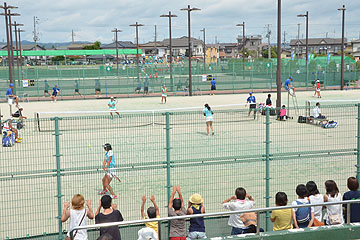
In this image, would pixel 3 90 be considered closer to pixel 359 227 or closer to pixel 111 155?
pixel 111 155

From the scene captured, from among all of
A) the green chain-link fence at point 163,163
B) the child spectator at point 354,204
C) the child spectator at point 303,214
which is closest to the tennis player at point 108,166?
the green chain-link fence at point 163,163

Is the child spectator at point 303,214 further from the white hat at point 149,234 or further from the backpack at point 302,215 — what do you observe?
the white hat at point 149,234

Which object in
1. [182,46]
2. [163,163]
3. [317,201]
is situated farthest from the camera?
[182,46]

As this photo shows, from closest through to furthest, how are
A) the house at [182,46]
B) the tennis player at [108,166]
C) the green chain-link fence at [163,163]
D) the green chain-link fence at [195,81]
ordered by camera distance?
the green chain-link fence at [163,163], the tennis player at [108,166], the green chain-link fence at [195,81], the house at [182,46]

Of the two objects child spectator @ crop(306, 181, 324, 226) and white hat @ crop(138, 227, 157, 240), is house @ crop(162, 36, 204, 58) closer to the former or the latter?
child spectator @ crop(306, 181, 324, 226)

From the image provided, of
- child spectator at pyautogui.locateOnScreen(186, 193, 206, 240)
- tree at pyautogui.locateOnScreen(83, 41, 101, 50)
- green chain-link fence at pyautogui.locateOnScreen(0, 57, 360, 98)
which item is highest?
tree at pyautogui.locateOnScreen(83, 41, 101, 50)

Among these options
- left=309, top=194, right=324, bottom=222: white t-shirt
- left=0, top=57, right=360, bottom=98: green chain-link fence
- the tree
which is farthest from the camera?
the tree

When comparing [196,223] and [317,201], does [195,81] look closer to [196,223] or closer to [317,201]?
[317,201]

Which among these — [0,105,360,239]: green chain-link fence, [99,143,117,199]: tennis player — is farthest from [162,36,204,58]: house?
[99,143,117,199]: tennis player

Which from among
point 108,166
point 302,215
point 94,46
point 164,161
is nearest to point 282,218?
point 302,215

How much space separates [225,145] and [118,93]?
3337 cm

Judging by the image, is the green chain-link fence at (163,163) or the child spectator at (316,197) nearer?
the child spectator at (316,197)

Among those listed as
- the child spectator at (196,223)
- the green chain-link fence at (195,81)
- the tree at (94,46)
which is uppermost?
the tree at (94,46)

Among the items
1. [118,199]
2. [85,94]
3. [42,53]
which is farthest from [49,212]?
[42,53]
